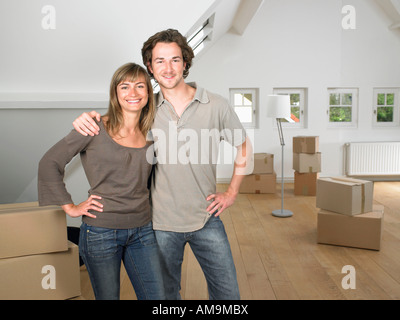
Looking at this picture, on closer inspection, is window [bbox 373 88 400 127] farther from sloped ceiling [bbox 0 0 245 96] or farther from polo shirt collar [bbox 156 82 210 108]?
polo shirt collar [bbox 156 82 210 108]

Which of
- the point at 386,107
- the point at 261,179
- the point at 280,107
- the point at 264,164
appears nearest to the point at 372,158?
the point at 386,107

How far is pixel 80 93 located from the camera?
2.16 m

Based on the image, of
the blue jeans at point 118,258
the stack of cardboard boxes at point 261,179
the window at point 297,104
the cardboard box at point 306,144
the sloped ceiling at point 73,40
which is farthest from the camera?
the window at point 297,104

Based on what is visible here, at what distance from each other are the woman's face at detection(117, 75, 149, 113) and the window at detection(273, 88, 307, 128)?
5.42 metres

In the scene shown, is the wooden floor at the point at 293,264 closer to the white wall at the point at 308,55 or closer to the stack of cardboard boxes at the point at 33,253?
the stack of cardboard boxes at the point at 33,253

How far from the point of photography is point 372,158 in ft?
21.5

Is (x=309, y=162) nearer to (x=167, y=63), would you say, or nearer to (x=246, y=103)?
(x=246, y=103)

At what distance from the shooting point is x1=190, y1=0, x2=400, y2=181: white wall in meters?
6.45

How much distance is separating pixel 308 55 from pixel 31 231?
597 cm

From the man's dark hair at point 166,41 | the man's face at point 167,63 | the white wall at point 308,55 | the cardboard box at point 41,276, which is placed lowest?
the cardboard box at point 41,276

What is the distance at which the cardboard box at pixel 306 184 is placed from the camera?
567cm

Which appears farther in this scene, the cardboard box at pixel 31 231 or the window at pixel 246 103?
the window at pixel 246 103

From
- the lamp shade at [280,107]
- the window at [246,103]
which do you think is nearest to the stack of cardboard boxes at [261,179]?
the window at [246,103]

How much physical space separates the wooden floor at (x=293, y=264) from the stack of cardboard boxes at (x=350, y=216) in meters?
0.09
